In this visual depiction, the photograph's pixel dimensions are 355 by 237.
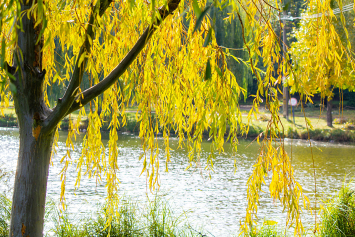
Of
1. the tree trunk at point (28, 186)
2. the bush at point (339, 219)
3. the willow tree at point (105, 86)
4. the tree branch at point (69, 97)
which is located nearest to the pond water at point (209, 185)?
the bush at point (339, 219)

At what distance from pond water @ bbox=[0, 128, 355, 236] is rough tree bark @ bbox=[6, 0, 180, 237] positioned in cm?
150

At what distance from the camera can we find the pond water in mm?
6039

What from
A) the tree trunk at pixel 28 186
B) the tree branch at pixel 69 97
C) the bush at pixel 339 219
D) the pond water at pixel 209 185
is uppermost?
the tree branch at pixel 69 97

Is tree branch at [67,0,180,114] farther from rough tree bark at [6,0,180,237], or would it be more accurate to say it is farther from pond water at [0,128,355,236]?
pond water at [0,128,355,236]

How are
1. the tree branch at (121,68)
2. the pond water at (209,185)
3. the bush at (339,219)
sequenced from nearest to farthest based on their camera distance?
the tree branch at (121,68)
the bush at (339,219)
the pond water at (209,185)

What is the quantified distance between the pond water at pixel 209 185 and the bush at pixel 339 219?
13.0 inches

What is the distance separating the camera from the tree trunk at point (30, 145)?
2078mm

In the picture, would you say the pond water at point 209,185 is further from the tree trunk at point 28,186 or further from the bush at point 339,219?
the tree trunk at point 28,186

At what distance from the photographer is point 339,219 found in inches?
140

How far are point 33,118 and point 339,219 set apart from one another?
3.14m

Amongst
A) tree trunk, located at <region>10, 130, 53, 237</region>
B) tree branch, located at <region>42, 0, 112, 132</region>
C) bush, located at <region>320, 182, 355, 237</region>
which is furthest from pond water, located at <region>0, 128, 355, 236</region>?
tree branch, located at <region>42, 0, 112, 132</region>

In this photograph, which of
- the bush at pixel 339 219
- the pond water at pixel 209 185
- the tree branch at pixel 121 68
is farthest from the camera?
the pond water at pixel 209 185

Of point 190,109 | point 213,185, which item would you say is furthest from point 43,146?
point 213,185

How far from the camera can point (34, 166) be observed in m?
2.08
